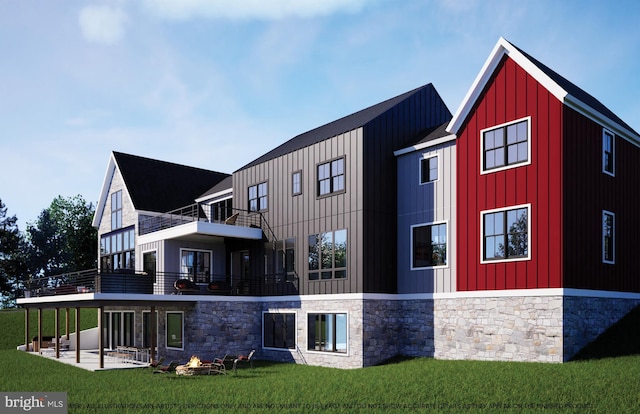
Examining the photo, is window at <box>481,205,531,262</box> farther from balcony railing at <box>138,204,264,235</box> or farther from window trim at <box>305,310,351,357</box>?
balcony railing at <box>138,204,264,235</box>

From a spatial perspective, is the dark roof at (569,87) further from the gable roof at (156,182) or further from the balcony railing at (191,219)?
the gable roof at (156,182)

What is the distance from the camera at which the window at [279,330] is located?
81.9 feet

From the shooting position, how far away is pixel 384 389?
623 inches

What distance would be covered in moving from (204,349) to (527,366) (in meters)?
13.1

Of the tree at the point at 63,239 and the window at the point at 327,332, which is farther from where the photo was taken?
the tree at the point at 63,239

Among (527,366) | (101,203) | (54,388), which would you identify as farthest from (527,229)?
(101,203)

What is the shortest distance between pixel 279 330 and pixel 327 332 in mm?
3189

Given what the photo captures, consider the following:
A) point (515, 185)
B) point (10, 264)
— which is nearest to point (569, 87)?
point (515, 185)

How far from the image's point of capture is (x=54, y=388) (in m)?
18.2

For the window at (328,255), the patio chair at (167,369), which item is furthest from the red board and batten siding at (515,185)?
the patio chair at (167,369)

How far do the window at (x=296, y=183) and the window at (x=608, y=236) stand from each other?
1116cm

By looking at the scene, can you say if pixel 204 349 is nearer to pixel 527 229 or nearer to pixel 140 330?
pixel 140 330

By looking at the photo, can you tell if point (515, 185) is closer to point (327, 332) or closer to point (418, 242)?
point (418, 242)

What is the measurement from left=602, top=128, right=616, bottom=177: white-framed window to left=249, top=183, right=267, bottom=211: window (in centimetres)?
1342
